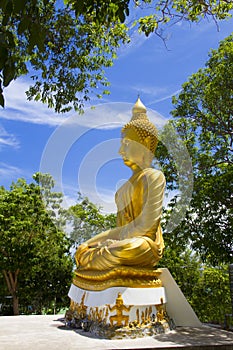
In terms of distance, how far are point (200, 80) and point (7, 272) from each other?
964 cm

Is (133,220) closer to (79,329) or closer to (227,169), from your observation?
(79,329)

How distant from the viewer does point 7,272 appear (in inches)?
555

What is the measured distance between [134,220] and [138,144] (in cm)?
152

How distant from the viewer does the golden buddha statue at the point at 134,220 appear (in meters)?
5.83

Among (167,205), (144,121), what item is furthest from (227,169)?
(144,121)

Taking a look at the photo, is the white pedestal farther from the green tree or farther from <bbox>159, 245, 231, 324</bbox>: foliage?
<bbox>159, 245, 231, 324</bbox>: foliage

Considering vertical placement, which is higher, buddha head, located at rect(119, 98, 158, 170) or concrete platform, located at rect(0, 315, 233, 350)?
buddha head, located at rect(119, 98, 158, 170)

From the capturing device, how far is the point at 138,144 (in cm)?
738

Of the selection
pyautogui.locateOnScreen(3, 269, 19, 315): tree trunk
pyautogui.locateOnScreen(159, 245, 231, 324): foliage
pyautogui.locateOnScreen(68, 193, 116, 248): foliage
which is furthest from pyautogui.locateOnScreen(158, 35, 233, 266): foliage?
pyautogui.locateOnScreen(3, 269, 19, 315): tree trunk

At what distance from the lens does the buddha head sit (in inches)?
289

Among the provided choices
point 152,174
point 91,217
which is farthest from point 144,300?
point 91,217

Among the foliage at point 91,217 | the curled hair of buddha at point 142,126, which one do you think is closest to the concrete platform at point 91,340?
the curled hair of buddha at point 142,126

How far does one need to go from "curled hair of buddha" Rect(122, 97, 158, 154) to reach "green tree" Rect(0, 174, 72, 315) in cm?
690

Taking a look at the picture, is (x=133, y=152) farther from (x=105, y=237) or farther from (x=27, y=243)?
(x=27, y=243)
